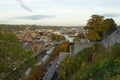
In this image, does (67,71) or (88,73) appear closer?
(88,73)

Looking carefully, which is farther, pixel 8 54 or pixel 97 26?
pixel 97 26

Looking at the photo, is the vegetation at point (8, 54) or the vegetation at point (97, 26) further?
the vegetation at point (97, 26)

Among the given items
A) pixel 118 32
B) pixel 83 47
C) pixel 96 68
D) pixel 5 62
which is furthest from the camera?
pixel 83 47

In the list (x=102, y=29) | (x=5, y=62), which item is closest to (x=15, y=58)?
(x=5, y=62)

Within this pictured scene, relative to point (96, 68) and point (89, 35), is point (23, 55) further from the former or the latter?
point (89, 35)

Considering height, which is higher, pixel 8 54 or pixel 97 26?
pixel 97 26

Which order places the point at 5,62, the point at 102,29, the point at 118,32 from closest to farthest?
1. the point at 118,32
2. the point at 5,62
3. the point at 102,29

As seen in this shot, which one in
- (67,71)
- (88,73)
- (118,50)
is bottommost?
(67,71)

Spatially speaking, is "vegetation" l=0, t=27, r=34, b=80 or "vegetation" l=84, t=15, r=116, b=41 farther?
"vegetation" l=84, t=15, r=116, b=41
